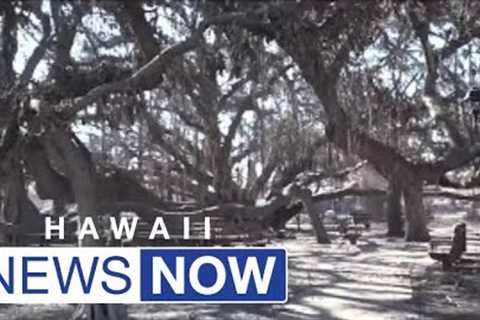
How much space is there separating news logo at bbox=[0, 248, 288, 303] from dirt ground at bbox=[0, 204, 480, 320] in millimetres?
1926

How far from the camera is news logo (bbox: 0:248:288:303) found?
5.23 metres

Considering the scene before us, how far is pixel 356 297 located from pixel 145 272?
4018 millimetres

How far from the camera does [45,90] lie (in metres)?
6.27

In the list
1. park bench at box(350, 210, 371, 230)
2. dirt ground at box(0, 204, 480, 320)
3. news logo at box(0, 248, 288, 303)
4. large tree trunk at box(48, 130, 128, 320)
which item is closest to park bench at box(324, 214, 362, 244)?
park bench at box(350, 210, 371, 230)

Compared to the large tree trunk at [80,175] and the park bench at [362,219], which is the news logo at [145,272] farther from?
the park bench at [362,219]

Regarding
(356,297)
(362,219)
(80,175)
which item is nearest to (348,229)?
(362,219)

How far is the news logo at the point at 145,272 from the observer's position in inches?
206

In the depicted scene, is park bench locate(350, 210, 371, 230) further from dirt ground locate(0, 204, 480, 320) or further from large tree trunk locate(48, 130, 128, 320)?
large tree trunk locate(48, 130, 128, 320)

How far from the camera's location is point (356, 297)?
28.7 ft

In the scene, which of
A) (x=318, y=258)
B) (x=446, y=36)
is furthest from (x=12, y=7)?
(x=318, y=258)

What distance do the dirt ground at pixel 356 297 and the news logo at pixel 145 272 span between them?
193 centimetres

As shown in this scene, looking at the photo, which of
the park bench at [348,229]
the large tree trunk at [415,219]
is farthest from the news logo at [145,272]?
the park bench at [348,229]

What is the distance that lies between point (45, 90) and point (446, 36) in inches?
254

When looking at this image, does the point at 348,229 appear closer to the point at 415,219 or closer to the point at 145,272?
the point at 415,219
